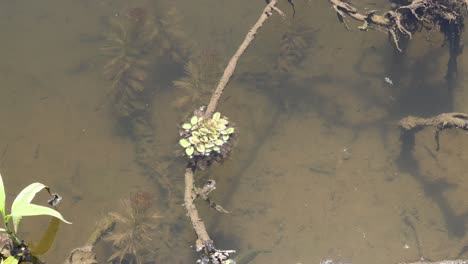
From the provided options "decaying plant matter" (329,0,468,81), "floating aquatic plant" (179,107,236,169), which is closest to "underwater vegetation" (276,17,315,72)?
"decaying plant matter" (329,0,468,81)

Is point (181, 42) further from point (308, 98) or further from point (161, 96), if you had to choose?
point (308, 98)

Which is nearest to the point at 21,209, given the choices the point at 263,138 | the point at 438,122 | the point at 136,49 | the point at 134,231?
the point at 134,231

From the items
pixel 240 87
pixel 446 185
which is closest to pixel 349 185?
pixel 446 185

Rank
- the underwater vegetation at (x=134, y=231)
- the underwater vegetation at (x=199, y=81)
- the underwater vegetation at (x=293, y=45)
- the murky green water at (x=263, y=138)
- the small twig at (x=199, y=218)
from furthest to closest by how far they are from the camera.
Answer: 1. the underwater vegetation at (x=293, y=45)
2. the underwater vegetation at (x=199, y=81)
3. the murky green water at (x=263, y=138)
4. the underwater vegetation at (x=134, y=231)
5. the small twig at (x=199, y=218)

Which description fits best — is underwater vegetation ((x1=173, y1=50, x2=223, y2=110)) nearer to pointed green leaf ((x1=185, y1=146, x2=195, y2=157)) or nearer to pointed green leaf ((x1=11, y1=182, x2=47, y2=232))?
pointed green leaf ((x1=185, y1=146, x2=195, y2=157))

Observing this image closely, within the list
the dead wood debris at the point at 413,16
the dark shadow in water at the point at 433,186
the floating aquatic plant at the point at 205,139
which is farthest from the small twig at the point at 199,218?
the dark shadow in water at the point at 433,186

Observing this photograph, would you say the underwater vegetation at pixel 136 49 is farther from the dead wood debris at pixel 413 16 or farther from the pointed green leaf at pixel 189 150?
the dead wood debris at pixel 413 16

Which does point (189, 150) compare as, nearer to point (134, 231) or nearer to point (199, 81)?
point (134, 231)
